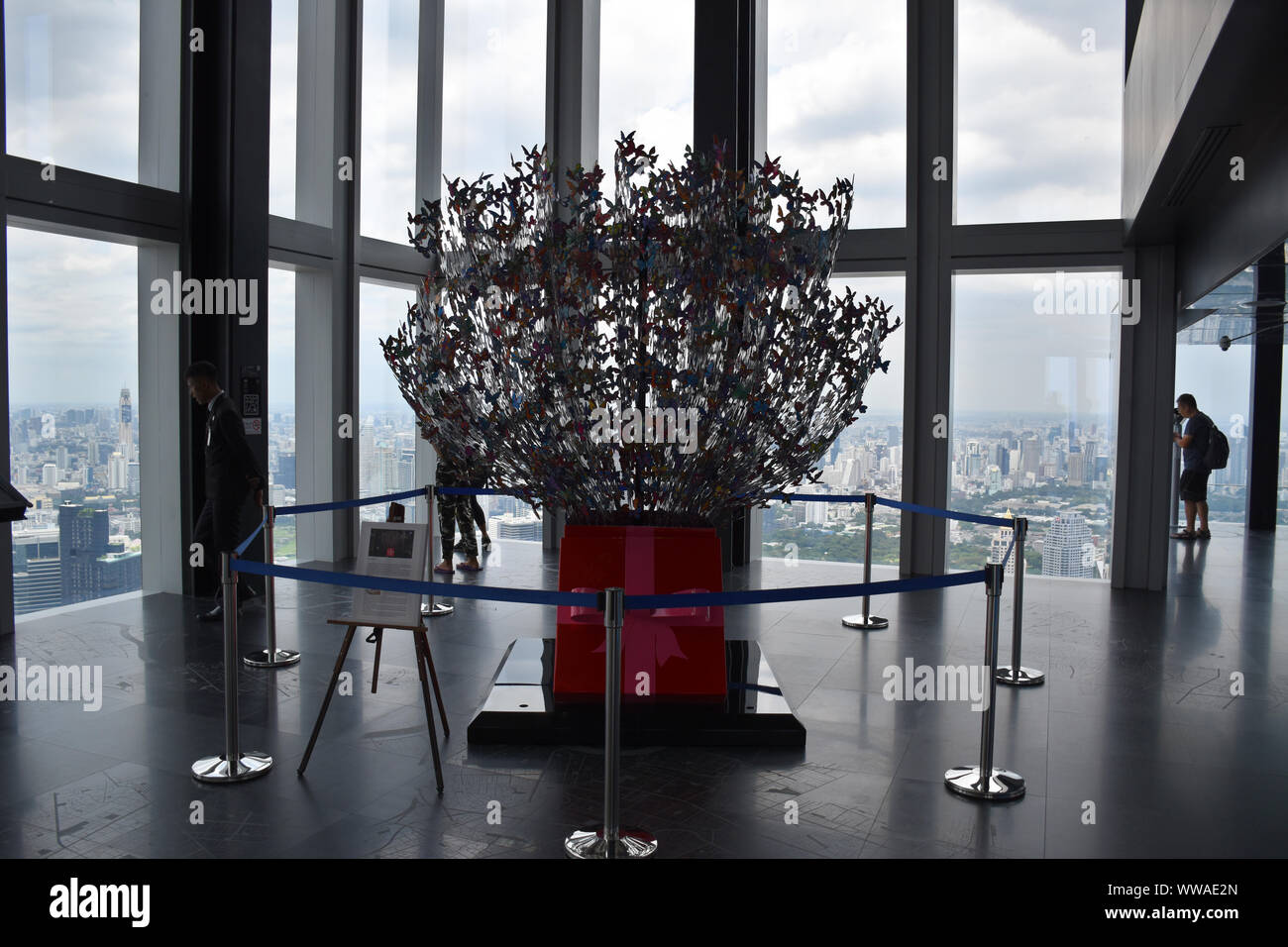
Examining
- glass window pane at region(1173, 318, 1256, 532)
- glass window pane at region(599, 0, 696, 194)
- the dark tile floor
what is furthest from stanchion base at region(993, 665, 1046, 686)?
glass window pane at region(1173, 318, 1256, 532)

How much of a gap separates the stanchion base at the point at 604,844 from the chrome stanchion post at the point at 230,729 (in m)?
1.47

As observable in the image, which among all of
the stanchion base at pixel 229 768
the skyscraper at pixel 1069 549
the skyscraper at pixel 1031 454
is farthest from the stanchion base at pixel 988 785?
the skyscraper at pixel 1031 454

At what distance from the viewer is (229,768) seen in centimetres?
396

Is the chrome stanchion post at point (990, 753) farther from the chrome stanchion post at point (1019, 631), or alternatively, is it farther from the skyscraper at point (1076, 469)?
the skyscraper at point (1076, 469)

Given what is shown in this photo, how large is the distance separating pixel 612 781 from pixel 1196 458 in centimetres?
1076

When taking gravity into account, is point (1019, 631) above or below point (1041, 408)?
below

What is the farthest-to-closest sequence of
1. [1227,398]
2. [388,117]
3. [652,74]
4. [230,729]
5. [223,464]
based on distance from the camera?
[1227,398] → [652,74] → [388,117] → [223,464] → [230,729]

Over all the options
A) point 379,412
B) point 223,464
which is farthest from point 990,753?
point 379,412

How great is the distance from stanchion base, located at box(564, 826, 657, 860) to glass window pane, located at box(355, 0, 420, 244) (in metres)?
→ 7.50

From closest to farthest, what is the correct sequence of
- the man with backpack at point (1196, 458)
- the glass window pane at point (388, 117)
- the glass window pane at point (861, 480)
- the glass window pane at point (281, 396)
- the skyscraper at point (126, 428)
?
the skyscraper at point (126, 428) < the glass window pane at point (281, 396) < the glass window pane at point (861, 480) < the glass window pane at point (388, 117) < the man with backpack at point (1196, 458)

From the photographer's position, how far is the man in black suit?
6.72m

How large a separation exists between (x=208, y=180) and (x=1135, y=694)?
7332 mm

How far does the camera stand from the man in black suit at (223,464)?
6.72 metres

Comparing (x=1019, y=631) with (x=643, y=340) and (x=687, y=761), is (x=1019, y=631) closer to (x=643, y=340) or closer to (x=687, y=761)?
(x=687, y=761)
